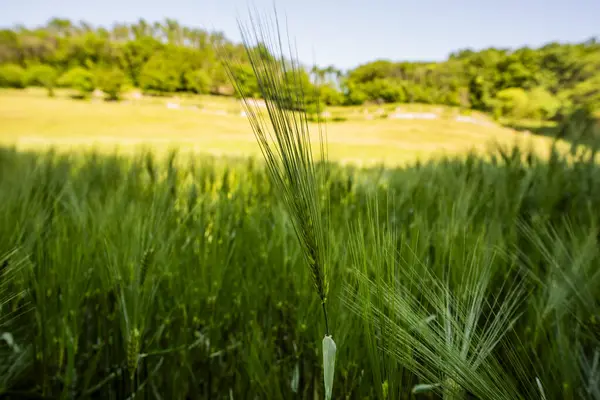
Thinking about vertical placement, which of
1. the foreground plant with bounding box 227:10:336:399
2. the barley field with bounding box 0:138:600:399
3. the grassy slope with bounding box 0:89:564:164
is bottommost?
the grassy slope with bounding box 0:89:564:164

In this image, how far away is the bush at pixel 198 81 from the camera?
330 inches

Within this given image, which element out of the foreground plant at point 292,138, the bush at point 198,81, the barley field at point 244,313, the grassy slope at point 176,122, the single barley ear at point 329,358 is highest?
the bush at point 198,81

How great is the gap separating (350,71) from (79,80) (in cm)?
788

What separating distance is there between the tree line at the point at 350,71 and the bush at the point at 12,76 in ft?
0.06

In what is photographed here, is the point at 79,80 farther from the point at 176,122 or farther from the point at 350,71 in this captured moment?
the point at 350,71

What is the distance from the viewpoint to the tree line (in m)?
5.89

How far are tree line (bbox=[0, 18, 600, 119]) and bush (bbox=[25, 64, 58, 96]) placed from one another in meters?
0.02

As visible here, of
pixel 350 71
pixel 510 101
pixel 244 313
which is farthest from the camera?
pixel 510 101

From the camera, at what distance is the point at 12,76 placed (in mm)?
7367

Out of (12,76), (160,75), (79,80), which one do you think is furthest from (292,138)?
(79,80)

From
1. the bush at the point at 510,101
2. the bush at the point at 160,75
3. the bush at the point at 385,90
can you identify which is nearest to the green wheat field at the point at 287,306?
the bush at the point at 385,90

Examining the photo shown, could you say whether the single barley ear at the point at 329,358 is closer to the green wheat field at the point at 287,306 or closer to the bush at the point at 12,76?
the green wheat field at the point at 287,306

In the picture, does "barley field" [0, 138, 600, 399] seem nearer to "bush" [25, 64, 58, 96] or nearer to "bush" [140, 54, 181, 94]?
"bush" [25, 64, 58, 96]

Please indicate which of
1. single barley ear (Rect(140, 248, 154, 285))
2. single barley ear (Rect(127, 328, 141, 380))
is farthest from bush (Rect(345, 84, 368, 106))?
single barley ear (Rect(127, 328, 141, 380))
